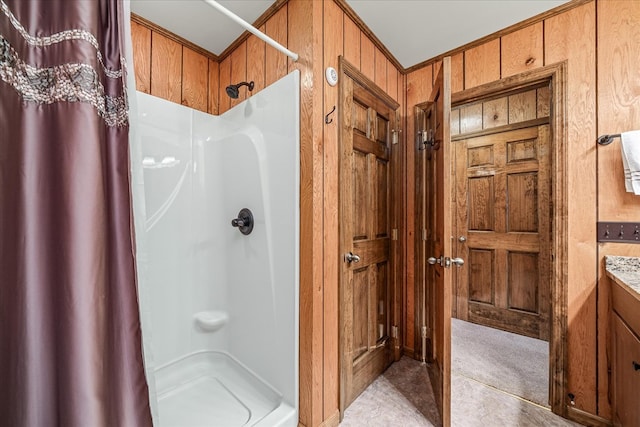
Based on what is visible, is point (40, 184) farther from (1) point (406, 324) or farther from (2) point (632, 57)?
(2) point (632, 57)

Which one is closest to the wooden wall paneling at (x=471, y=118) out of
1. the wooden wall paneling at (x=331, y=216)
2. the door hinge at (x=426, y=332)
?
the wooden wall paneling at (x=331, y=216)

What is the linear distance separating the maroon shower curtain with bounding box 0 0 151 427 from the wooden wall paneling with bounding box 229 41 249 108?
3.67 ft

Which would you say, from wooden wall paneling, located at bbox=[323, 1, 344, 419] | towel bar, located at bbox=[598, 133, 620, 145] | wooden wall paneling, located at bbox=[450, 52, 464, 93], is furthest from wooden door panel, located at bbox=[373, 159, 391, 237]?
towel bar, located at bbox=[598, 133, 620, 145]

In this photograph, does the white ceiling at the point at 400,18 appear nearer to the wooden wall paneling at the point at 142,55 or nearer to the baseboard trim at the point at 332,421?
the wooden wall paneling at the point at 142,55

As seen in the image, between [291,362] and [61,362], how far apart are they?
1002 mm

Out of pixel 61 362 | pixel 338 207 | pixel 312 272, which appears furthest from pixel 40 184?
pixel 338 207

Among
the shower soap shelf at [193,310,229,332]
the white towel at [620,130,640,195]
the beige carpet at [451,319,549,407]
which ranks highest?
the white towel at [620,130,640,195]

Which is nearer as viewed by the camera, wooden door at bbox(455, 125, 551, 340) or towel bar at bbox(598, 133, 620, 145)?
towel bar at bbox(598, 133, 620, 145)

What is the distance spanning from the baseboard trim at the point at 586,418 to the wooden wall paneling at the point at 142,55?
10.7ft

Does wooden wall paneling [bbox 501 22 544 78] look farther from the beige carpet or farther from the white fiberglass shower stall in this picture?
the beige carpet

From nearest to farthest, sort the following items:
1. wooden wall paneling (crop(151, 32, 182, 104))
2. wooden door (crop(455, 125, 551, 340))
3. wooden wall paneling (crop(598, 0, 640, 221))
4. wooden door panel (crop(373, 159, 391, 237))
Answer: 1. wooden wall paneling (crop(598, 0, 640, 221))
2. wooden wall paneling (crop(151, 32, 182, 104))
3. wooden door panel (crop(373, 159, 391, 237))
4. wooden door (crop(455, 125, 551, 340))

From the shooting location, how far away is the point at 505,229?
8.66 ft

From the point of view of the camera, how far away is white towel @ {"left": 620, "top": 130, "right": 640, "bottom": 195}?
51.1 inches

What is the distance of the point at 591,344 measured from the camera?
1454mm
